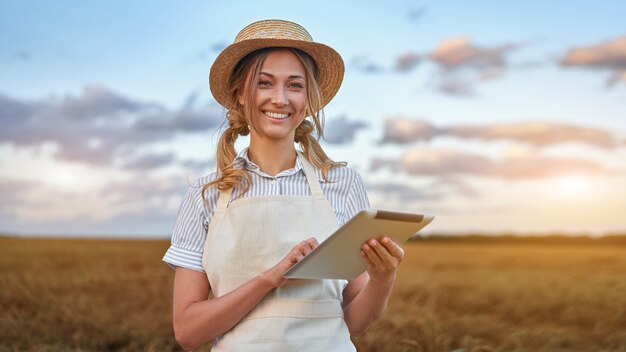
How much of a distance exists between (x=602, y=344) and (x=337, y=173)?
542 cm

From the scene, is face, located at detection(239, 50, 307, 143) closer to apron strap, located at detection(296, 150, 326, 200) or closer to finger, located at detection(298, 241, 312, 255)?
apron strap, located at detection(296, 150, 326, 200)

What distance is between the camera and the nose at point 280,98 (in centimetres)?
262

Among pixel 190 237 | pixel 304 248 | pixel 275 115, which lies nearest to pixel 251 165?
pixel 275 115

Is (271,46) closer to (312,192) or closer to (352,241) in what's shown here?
(312,192)

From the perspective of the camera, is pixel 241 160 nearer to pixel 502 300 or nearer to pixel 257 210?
pixel 257 210

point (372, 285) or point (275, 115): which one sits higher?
point (275, 115)

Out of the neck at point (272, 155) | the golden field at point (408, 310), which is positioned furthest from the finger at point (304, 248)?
the golden field at point (408, 310)

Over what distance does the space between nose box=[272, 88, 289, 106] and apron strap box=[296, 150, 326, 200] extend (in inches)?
9.2

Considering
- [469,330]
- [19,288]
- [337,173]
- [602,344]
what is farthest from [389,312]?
[337,173]

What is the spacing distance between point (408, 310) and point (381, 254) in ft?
16.4

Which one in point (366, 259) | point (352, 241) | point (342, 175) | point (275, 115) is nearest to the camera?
point (352, 241)

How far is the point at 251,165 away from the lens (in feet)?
8.96

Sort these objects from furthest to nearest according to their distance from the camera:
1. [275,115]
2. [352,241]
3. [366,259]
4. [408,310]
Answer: [408,310]
[275,115]
[366,259]
[352,241]

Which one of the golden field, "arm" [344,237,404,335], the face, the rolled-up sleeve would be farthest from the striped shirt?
the golden field
